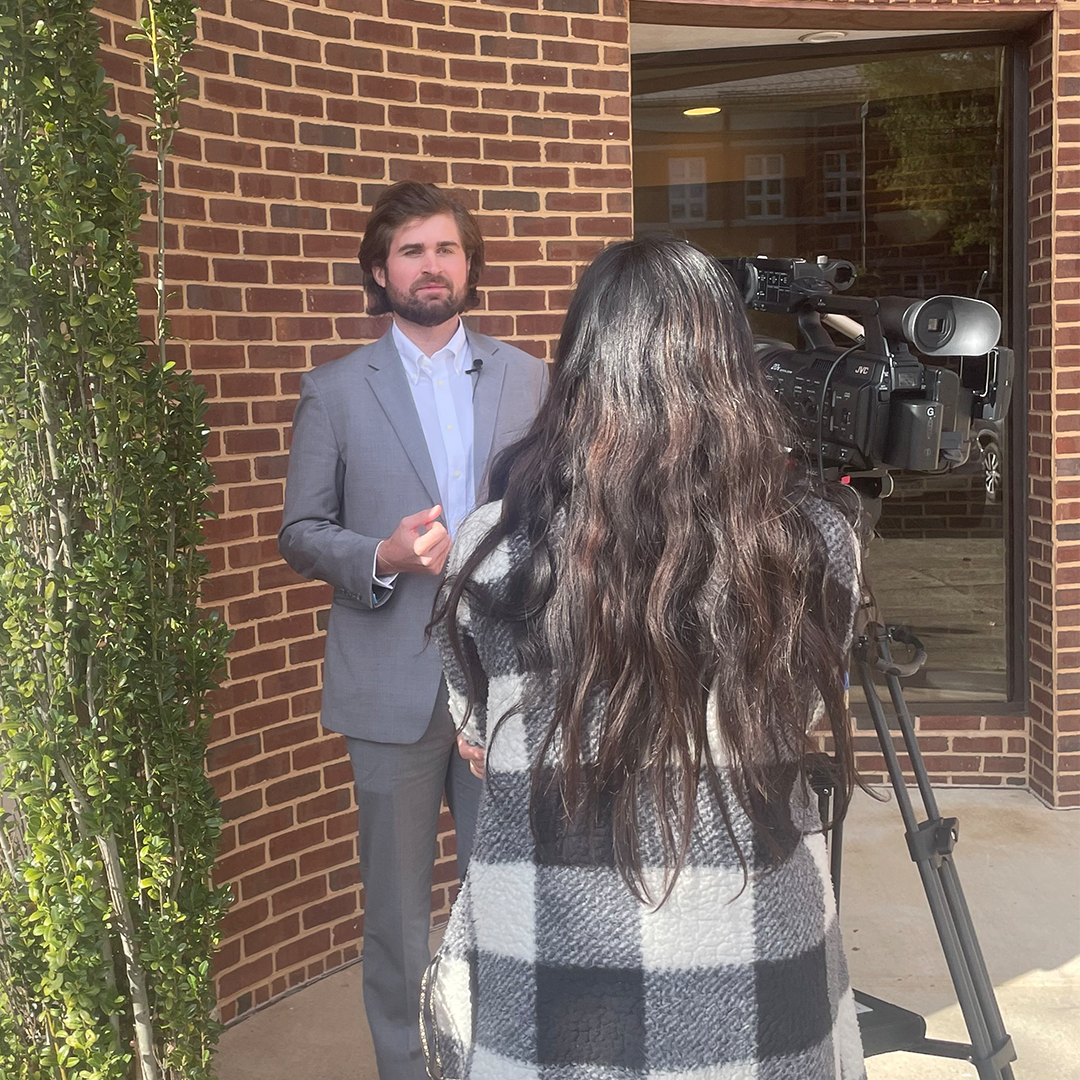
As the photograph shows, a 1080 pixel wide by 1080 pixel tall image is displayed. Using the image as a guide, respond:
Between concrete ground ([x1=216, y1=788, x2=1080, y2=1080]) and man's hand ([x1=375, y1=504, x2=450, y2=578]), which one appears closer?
man's hand ([x1=375, y1=504, x2=450, y2=578])

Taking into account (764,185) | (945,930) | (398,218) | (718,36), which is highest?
(718,36)

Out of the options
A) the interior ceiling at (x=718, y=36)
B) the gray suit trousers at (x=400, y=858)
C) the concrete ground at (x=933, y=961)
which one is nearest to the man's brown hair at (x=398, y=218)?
the gray suit trousers at (x=400, y=858)

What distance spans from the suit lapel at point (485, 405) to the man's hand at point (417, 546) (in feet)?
1.43

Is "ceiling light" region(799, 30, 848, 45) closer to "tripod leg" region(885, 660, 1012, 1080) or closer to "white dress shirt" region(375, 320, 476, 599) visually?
"white dress shirt" region(375, 320, 476, 599)

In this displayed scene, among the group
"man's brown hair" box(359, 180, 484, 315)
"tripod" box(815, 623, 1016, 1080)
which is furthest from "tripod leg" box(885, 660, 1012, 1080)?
"man's brown hair" box(359, 180, 484, 315)

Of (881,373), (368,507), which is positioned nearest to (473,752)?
(881,373)

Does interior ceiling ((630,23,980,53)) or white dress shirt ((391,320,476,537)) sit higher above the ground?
interior ceiling ((630,23,980,53))

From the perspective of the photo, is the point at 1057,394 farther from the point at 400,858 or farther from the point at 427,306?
the point at 400,858

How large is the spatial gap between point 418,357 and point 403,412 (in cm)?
17

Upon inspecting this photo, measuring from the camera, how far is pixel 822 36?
197 inches

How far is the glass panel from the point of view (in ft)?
16.7

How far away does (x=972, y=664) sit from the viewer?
17.2ft

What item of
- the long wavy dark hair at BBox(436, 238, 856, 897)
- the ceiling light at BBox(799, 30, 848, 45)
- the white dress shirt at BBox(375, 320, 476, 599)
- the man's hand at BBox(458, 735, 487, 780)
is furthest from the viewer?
the ceiling light at BBox(799, 30, 848, 45)

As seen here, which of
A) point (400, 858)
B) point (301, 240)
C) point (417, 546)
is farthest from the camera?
point (301, 240)
